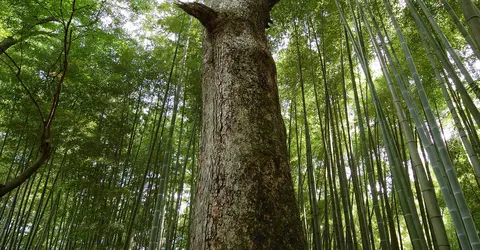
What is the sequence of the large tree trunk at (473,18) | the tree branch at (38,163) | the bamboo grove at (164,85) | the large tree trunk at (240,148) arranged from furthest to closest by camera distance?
the bamboo grove at (164,85) → the tree branch at (38,163) → the large tree trunk at (473,18) → the large tree trunk at (240,148)

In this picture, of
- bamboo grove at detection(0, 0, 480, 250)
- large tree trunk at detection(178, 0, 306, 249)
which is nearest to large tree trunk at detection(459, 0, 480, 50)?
large tree trunk at detection(178, 0, 306, 249)

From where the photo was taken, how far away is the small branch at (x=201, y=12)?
1.06 m

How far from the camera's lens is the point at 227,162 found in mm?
818

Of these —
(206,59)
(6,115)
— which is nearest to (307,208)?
(6,115)

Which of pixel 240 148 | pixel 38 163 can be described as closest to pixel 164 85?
pixel 38 163

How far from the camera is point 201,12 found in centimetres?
111

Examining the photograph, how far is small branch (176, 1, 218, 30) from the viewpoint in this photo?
1.06 m

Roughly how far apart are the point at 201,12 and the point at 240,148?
1.86ft

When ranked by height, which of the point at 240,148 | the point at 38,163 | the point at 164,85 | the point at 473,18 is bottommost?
the point at 240,148

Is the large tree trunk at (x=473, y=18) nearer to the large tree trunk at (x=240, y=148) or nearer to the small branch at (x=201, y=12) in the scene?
the large tree trunk at (x=240, y=148)

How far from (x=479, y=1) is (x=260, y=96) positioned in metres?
3.86

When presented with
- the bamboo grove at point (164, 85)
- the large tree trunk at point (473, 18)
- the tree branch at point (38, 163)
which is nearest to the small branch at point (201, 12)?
the large tree trunk at point (473, 18)

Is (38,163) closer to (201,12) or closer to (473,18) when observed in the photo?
(201,12)

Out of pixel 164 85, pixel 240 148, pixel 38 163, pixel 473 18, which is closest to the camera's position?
pixel 240 148
